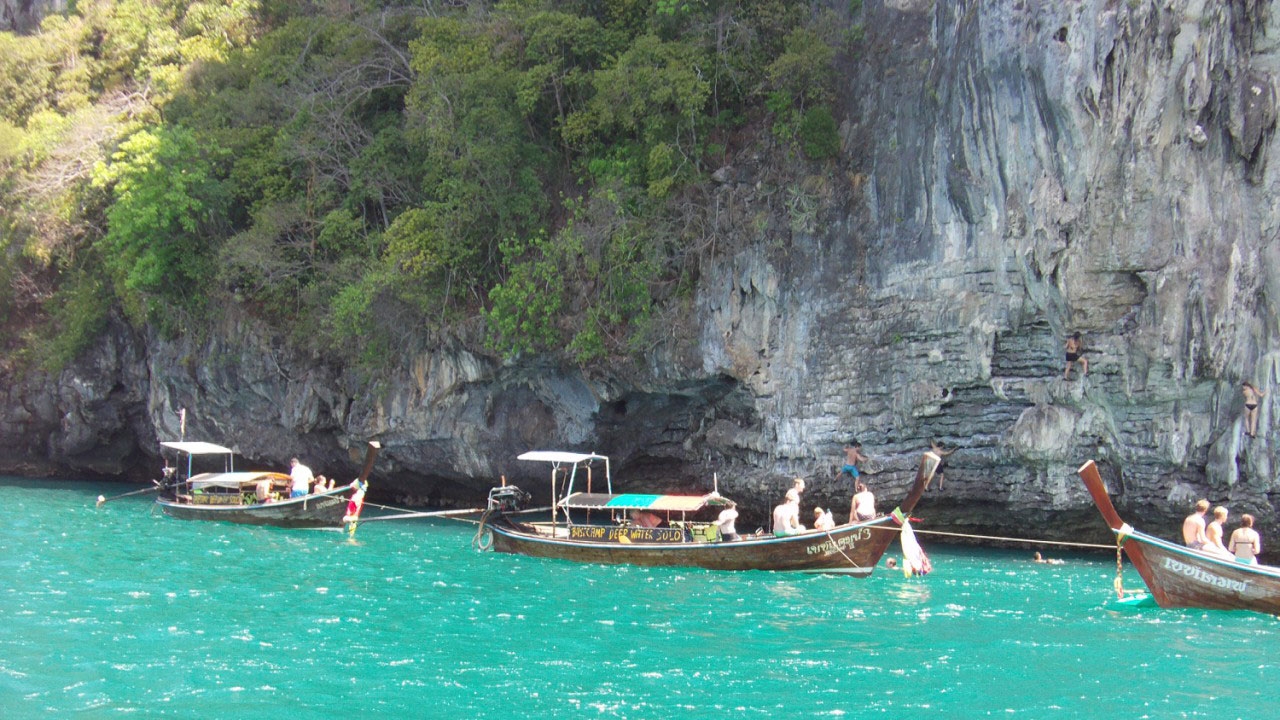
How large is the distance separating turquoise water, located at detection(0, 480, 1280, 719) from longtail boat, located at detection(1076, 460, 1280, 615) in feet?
0.69

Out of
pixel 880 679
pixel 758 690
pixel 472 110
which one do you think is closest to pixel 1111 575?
pixel 880 679

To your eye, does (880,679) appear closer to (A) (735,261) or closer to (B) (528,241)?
(A) (735,261)

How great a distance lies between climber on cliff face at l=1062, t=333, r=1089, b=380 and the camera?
58.4ft

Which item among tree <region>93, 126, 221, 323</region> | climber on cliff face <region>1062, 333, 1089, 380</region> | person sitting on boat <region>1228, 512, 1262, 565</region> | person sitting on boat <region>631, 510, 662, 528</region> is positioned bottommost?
person sitting on boat <region>631, 510, 662, 528</region>

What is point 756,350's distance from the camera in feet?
69.1

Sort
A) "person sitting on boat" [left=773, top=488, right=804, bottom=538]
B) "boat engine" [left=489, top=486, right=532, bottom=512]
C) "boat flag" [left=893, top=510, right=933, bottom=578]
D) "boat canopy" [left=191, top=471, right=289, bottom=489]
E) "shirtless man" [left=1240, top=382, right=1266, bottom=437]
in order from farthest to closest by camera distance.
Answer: "boat canopy" [left=191, top=471, right=289, bottom=489], "boat engine" [left=489, top=486, right=532, bottom=512], "person sitting on boat" [left=773, top=488, right=804, bottom=538], "shirtless man" [left=1240, top=382, right=1266, bottom=437], "boat flag" [left=893, top=510, right=933, bottom=578]

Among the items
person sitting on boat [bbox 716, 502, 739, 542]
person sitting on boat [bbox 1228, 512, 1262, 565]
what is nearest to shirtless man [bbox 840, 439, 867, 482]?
person sitting on boat [bbox 716, 502, 739, 542]

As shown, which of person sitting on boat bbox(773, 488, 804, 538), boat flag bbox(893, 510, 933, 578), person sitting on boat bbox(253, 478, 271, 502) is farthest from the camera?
person sitting on boat bbox(253, 478, 271, 502)

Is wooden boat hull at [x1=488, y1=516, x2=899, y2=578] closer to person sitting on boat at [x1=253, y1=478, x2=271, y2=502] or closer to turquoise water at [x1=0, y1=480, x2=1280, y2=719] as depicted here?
turquoise water at [x1=0, y1=480, x2=1280, y2=719]

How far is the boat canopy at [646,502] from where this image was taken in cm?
1853

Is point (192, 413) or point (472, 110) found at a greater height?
point (472, 110)

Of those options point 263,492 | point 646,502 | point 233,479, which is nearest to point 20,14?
point 233,479

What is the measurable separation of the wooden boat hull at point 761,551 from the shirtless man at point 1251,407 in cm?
581

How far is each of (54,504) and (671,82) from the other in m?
17.6
